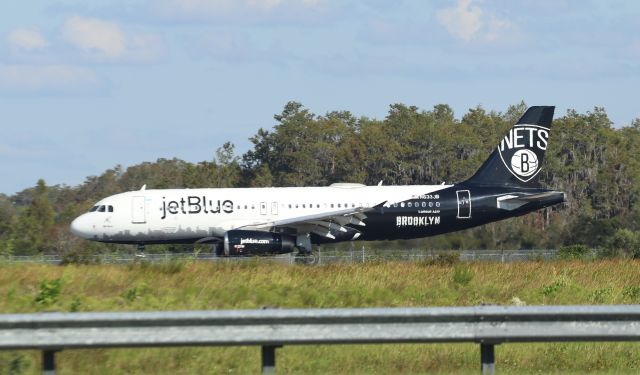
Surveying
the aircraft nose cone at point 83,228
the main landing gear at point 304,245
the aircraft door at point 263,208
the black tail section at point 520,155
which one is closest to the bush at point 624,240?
the black tail section at point 520,155

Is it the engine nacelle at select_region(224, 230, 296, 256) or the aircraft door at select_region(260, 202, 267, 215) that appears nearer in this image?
the engine nacelle at select_region(224, 230, 296, 256)

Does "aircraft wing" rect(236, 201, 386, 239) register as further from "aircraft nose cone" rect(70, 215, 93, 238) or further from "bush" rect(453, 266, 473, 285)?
"bush" rect(453, 266, 473, 285)

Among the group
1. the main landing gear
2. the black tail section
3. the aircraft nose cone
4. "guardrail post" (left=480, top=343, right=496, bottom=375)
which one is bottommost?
"guardrail post" (left=480, top=343, right=496, bottom=375)

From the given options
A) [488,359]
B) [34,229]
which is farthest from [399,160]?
[488,359]

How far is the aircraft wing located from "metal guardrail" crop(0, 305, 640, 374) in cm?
2403

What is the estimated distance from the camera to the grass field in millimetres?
11758

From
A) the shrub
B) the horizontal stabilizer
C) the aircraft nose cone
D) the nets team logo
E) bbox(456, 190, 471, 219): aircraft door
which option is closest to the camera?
the shrub

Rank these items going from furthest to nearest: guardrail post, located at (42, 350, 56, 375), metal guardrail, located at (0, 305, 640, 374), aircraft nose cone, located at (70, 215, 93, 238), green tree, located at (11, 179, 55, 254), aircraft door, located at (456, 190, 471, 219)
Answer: green tree, located at (11, 179, 55, 254), aircraft door, located at (456, 190, 471, 219), aircraft nose cone, located at (70, 215, 93, 238), guardrail post, located at (42, 350, 56, 375), metal guardrail, located at (0, 305, 640, 374)

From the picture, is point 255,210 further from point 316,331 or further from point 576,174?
point 576,174

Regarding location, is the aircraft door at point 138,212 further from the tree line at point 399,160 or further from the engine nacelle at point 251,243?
the tree line at point 399,160

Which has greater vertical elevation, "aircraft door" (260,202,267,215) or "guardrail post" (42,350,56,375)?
"aircraft door" (260,202,267,215)

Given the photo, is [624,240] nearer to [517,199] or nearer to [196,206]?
[517,199]

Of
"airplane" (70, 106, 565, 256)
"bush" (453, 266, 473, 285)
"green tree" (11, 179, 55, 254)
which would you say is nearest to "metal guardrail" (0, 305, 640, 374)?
"bush" (453, 266, 473, 285)

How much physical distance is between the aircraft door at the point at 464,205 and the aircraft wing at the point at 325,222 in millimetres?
2910
